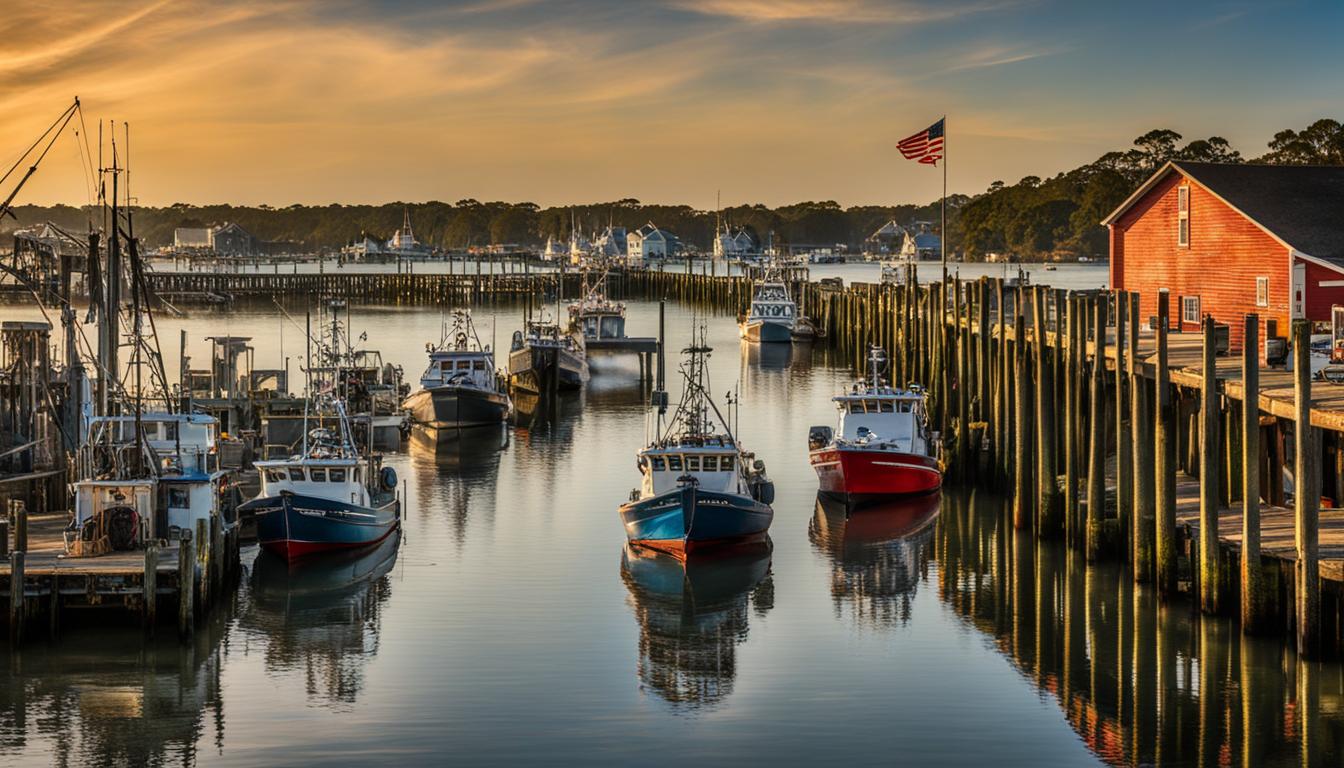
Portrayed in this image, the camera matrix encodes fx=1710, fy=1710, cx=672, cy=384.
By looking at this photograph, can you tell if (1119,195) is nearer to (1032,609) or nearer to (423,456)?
(423,456)

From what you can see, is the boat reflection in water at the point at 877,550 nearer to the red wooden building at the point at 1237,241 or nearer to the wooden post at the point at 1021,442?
the wooden post at the point at 1021,442

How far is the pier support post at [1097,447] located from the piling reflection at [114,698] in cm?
1501

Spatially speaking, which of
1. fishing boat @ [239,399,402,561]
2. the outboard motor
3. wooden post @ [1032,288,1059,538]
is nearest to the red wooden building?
wooden post @ [1032,288,1059,538]

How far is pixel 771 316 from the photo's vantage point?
3725 inches

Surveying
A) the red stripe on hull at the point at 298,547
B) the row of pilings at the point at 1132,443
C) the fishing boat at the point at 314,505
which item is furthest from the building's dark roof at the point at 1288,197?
the red stripe on hull at the point at 298,547

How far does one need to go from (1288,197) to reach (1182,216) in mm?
3266

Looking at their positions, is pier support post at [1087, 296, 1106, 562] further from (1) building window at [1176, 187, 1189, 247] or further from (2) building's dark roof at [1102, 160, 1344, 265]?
(1) building window at [1176, 187, 1189, 247]

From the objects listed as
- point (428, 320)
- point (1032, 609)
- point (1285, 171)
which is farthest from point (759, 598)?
point (428, 320)

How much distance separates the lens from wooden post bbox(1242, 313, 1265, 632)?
76.3ft

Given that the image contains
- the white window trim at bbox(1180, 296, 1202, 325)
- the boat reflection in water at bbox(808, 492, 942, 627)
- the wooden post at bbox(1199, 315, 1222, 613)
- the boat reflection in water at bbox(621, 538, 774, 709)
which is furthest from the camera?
the white window trim at bbox(1180, 296, 1202, 325)

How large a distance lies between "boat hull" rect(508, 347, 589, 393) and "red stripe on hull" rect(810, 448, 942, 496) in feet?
91.3

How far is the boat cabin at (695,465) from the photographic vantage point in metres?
32.9

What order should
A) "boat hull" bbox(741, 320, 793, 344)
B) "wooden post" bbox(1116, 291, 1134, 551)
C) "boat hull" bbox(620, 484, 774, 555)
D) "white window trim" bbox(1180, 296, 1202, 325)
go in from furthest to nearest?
"boat hull" bbox(741, 320, 793, 344), "white window trim" bbox(1180, 296, 1202, 325), "boat hull" bbox(620, 484, 774, 555), "wooden post" bbox(1116, 291, 1134, 551)

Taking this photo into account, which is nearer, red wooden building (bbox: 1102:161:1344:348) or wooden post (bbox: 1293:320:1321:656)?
wooden post (bbox: 1293:320:1321:656)
